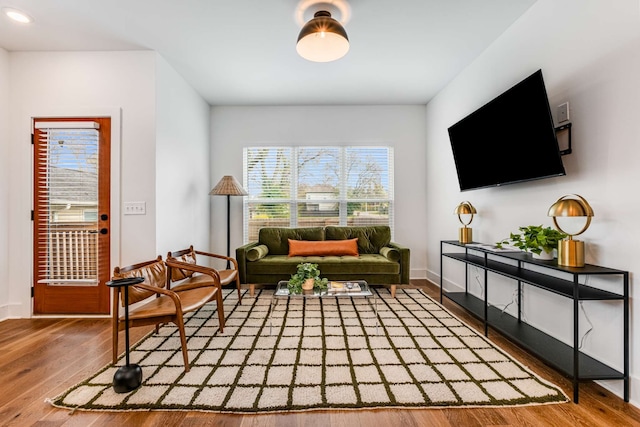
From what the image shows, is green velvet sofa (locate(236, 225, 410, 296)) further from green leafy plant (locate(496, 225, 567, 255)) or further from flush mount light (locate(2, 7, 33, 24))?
flush mount light (locate(2, 7, 33, 24))

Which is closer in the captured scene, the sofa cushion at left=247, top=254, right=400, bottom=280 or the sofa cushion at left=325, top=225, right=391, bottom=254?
the sofa cushion at left=247, top=254, right=400, bottom=280

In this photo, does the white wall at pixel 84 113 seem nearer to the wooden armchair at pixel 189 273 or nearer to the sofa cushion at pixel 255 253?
the wooden armchair at pixel 189 273

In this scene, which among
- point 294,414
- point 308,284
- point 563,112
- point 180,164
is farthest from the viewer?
point 180,164

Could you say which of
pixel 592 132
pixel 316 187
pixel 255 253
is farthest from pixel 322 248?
pixel 592 132

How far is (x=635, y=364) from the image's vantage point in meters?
1.68

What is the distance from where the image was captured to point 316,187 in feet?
15.7

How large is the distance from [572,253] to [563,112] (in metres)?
1.09

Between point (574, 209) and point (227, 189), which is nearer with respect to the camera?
point (574, 209)

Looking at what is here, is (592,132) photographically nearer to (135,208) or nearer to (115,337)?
(115,337)

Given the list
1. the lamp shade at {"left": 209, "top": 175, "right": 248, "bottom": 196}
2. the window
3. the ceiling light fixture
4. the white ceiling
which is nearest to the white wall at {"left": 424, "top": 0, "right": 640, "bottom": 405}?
the white ceiling

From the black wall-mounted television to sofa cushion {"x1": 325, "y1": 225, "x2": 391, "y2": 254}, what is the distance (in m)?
1.44

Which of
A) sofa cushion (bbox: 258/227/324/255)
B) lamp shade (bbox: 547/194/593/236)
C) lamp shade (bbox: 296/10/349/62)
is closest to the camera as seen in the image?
lamp shade (bbox: 547/194/593/236)

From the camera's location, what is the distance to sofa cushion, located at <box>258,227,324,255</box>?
438cm

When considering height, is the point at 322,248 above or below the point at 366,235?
below
